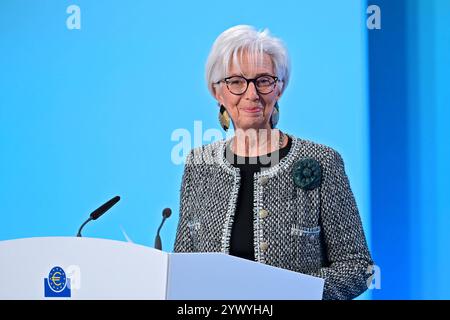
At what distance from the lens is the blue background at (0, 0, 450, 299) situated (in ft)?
8.91

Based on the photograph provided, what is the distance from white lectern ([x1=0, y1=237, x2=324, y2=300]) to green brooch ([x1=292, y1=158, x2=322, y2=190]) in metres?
0.61

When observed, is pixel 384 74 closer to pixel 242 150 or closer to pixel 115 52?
pixel 242 150

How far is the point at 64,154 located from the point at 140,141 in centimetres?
30

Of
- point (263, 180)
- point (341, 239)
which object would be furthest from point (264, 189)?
point (341, 239)

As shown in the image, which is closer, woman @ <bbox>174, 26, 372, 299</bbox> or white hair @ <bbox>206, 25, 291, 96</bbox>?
woman @ <bbox>174, 26, 372, 299</bbox>

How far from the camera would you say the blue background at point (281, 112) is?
2717 millimetres

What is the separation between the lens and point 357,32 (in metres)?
2.73

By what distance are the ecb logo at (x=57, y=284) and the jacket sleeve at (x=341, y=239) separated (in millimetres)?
744

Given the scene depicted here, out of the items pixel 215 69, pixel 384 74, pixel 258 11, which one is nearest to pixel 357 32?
pixel 384 74

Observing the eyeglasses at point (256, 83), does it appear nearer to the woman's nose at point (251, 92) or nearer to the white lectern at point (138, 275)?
the woman's nose at point (251, 92)

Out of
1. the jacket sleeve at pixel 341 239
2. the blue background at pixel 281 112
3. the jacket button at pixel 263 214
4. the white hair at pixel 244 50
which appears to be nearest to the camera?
the jacket sleeve at pixel 341 239

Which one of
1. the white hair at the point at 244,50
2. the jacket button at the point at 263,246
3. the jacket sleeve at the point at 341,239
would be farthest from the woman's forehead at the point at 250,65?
the jacket button at the point at 263,246

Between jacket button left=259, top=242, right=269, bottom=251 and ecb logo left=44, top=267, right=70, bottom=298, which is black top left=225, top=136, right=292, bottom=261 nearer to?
jacket button left=259, top=242, right=269, bottom=251

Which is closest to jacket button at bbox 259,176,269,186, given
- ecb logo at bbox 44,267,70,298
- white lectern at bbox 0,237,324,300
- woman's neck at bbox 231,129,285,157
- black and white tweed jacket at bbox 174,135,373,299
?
black and white tweed jacket at bbox 174,135,373,299
